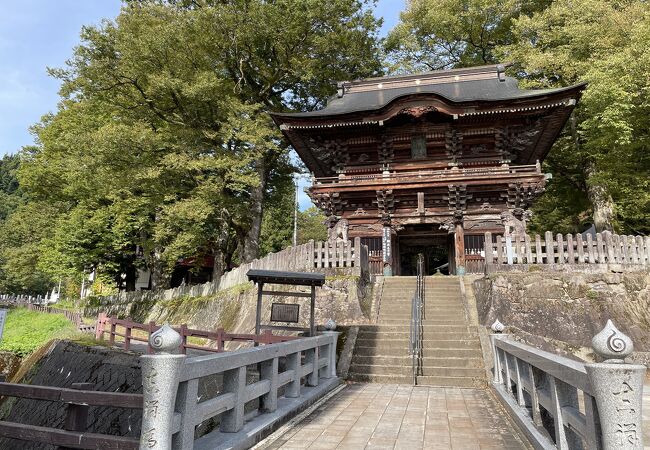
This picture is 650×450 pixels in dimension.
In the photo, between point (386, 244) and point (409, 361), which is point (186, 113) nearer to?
point (386, 244)

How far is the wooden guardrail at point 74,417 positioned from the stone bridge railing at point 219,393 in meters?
0.63

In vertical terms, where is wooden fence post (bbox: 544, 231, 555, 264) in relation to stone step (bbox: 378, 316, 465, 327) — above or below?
above

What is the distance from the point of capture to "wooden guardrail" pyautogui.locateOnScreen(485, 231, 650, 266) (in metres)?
12.7

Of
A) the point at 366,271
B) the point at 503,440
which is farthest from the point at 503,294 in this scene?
the point at 503,440

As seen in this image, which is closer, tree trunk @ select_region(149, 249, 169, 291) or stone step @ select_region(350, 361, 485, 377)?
stone step @ select_region(350, 361, 485, 377)

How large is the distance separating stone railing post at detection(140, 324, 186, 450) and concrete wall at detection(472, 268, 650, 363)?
994cm

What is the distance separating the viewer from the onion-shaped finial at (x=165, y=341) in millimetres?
3494

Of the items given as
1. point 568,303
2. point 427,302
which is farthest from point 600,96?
point 427,302

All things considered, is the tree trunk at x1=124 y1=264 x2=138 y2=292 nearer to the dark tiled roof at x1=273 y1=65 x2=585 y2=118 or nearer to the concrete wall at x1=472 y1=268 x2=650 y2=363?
Result: the dark tiled roof at x1=273 y1=65 x2=585 y2=118

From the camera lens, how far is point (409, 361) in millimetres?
9719

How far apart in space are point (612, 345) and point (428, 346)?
762cm

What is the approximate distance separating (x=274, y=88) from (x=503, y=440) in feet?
81.2

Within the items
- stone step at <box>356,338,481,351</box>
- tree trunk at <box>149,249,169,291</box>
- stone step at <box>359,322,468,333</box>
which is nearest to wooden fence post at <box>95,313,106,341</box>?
tree trunk at <box>149,249,169,291</box>

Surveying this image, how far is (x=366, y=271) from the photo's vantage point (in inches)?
580
